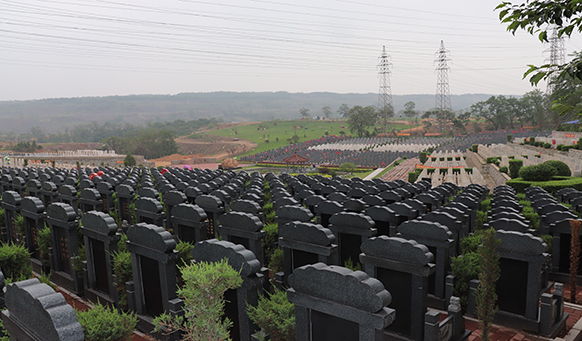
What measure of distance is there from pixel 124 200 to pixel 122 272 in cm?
735

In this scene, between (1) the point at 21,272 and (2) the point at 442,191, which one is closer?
(1) the point at 21,272

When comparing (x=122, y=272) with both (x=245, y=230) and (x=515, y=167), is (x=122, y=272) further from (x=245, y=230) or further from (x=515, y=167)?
(x=515, y=167)

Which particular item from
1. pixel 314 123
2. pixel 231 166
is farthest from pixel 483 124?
pixel 231 166

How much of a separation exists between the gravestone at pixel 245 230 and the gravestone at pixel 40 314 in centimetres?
407

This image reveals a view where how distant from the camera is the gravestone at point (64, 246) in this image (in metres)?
8.57

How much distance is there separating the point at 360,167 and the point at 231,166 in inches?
726

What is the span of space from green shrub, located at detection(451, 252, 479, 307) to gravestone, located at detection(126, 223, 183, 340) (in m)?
5.07

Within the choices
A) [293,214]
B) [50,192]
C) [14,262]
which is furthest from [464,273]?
[50,192]

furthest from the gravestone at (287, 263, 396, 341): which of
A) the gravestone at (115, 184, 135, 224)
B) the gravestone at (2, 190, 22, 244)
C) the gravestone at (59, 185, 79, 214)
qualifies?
the gravestone at (59, 185, 79, 214)

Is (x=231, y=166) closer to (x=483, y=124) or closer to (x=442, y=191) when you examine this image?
(x=442, y=191)

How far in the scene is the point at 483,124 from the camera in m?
131

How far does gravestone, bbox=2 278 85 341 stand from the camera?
3.75m

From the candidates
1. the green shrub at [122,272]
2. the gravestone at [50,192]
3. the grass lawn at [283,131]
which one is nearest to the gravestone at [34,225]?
the green shrub at [122,272]

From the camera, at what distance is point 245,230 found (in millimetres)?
7938
